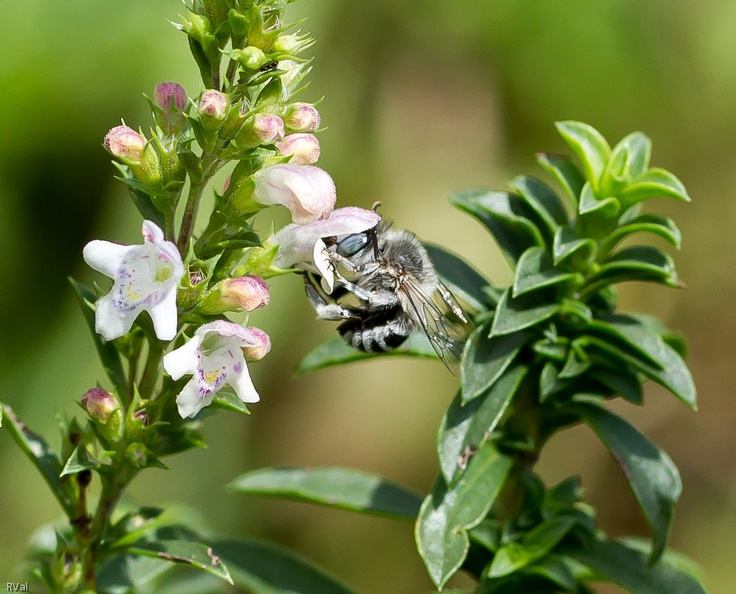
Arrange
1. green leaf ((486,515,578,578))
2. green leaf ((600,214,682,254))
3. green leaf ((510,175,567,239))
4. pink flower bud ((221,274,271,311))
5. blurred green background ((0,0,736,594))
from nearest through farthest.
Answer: pink flower bud ((221,274,271,311))
green leaf ((486,515,578,578))
green leaf ((600,214,682,254))
green leaf ((510,175,567,239))
blurred green background ((0,0,736,594))

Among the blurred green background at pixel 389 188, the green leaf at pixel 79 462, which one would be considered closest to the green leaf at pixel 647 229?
the green leaf at pixel 79 462

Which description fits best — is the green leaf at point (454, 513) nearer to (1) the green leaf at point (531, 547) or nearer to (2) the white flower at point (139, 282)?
(1) the green leaf at point (531, 547)

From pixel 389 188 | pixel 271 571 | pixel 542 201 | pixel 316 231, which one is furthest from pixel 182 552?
pixel 389 188

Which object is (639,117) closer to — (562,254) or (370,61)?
(370,61)

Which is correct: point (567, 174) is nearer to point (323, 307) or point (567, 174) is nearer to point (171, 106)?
point (323, 307)

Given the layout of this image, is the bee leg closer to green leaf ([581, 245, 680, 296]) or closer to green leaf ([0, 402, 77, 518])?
green leaf ([581, 245, 680, 296])

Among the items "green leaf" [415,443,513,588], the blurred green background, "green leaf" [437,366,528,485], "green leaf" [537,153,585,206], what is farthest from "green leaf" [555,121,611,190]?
the blurred green background
